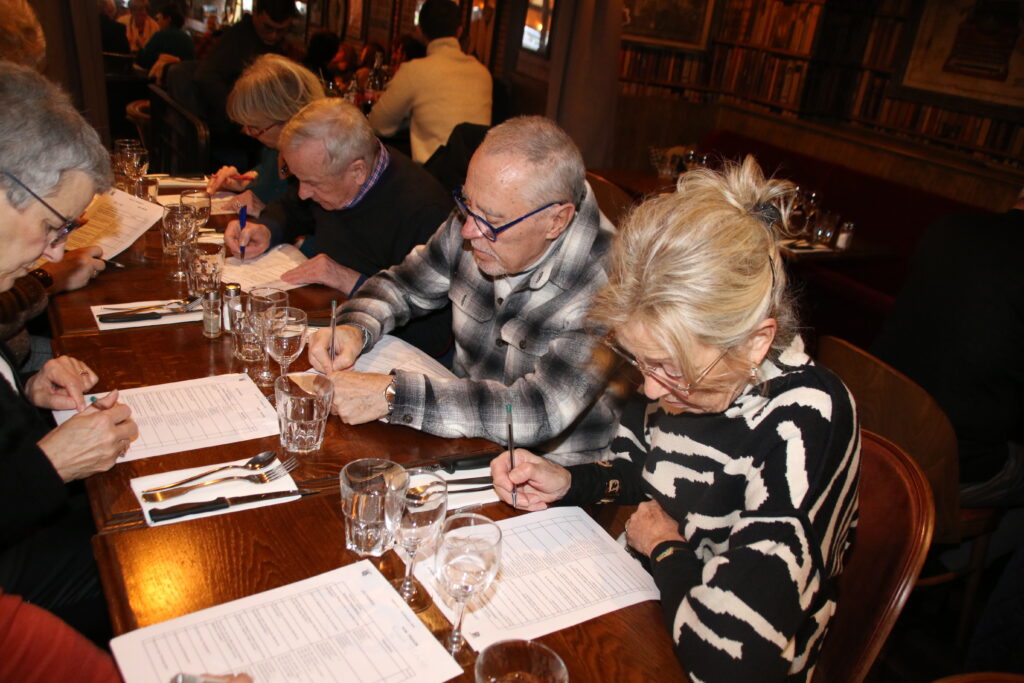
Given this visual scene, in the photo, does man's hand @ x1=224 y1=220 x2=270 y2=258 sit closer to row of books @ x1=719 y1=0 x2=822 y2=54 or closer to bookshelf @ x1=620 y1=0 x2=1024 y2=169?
bookshelf @ x1=620 y1=0 x2=1024 y2=169

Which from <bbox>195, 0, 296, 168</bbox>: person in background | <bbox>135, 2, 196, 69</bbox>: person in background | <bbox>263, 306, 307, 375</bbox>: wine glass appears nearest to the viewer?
<bbox>263, 306, 307, 375</bbox>: wine glass

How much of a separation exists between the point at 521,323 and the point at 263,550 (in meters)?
0.96

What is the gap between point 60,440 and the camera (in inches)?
56.4

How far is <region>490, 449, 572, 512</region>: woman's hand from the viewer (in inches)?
58.9

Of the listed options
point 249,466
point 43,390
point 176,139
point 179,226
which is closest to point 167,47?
point 176,139

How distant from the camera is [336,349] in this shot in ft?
6.44

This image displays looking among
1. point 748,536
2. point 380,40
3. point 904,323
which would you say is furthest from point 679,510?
point 380,40

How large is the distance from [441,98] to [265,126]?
7.21ft

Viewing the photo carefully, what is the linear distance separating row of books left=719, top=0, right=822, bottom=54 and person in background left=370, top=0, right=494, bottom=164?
3019mm

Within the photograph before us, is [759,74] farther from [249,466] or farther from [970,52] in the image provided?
[249,466]

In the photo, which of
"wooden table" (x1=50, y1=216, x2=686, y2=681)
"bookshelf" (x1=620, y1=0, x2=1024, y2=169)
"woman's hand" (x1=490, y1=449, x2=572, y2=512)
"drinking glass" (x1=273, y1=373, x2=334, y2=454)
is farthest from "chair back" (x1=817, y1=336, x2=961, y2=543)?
"bookshelf" (x1=620, y1=0, x2=1024, y2=169)

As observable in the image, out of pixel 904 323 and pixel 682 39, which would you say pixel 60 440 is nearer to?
pixel 904 323

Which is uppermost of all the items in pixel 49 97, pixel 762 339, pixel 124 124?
pixel 49 97

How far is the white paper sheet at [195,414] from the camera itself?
1536 millimetres
